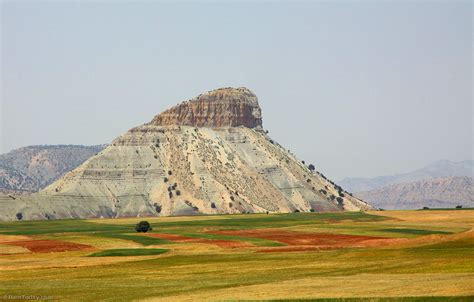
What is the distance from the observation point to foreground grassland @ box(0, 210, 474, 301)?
57438 millimetres

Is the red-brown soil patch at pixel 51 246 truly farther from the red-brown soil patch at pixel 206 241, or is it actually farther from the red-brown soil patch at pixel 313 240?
the red-brown soil patch at pixel 313 240

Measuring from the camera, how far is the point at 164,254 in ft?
306

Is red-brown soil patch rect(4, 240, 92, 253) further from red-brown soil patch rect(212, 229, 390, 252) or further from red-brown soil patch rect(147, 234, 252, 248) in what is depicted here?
red-brown soil patch rect(212, 229, 390, 252)

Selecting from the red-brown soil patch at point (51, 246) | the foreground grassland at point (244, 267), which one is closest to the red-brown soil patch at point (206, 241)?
the foreground grassland at point (244, 267)

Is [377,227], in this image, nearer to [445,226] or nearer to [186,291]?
[445,226]

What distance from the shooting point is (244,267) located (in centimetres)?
7619

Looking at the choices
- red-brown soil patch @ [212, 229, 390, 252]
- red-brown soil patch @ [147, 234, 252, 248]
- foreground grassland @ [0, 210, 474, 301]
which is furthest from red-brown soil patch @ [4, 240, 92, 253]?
red-brown soil patch @ [212, 229, 390, 252]

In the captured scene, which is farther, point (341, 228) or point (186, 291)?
point (341, 228)

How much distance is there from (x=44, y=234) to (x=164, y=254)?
51997mm

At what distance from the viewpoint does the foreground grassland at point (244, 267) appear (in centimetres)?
5744

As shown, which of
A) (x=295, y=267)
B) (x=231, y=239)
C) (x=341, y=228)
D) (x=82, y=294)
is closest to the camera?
(x=82, y=294)

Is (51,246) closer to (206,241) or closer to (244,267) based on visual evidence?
(206,241)

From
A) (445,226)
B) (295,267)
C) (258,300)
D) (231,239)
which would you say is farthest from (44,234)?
(258,300)

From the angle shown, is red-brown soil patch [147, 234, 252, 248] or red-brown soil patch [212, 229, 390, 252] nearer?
red-brown soil patch [212, 229, 390, 252]
